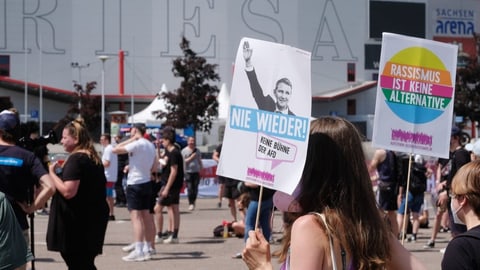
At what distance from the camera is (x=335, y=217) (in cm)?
307

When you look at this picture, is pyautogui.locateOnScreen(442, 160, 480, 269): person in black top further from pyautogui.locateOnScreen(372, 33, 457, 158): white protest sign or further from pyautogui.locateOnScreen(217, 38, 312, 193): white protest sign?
pyautogui.locateOnScreen(372, 33, 457, 158): white protest sign

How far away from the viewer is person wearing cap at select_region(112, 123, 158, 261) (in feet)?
37.9

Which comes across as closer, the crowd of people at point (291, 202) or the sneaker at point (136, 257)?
the crowd of people at point (291, 202)

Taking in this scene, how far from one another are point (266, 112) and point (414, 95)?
3149 millimetres

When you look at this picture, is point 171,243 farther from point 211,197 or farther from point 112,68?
point 112,68

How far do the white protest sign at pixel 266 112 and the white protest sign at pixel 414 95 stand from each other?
2691 mm

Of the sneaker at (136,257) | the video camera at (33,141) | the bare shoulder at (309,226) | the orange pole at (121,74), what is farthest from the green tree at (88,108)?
the bare shoulder at (309,226)

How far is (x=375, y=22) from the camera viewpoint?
76.4m

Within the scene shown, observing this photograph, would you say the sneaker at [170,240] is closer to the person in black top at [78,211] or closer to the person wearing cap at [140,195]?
the person wearing cap at [140,195]

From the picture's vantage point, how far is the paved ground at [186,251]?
1135cm

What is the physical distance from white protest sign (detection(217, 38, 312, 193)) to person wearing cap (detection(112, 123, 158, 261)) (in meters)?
8.00

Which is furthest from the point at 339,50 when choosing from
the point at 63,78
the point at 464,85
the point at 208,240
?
the point at 208,240

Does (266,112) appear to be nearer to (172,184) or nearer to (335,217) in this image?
(335,217)

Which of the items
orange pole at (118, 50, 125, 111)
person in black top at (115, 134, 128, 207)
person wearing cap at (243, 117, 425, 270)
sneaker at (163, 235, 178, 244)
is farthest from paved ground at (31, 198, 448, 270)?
orange pole at (118, 50, 125, 111)
